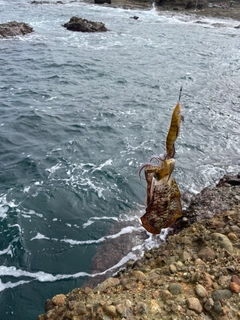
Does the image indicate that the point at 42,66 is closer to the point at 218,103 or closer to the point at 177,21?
the point at 218,103

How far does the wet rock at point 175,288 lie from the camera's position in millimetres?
4199

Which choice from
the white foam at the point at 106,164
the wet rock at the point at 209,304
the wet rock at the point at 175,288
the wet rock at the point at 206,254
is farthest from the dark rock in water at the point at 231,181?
the wet rock at the point at 209,304

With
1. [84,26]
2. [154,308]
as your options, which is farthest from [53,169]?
[84,26]

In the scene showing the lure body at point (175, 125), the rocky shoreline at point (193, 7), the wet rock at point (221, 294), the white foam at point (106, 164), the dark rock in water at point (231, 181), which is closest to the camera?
the lure body at point (175, 125)

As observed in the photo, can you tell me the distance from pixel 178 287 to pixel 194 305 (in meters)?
0.38

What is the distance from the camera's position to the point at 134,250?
23.4ft

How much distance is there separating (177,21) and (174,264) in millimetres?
43153

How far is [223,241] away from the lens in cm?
517

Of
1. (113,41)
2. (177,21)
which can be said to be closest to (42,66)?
(113,41)

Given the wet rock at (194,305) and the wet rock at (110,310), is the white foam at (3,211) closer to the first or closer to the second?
the wet rock at (110,310)

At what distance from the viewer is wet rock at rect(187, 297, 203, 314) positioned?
3.87 metres

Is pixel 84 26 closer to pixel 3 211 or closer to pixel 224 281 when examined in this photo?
pixel 3 211

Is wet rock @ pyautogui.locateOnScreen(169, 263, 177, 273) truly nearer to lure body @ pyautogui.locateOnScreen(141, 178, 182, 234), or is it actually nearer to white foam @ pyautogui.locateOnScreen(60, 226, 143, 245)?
lure body @ pyautogui.locateOnScreen(141, 178, 182, 234)

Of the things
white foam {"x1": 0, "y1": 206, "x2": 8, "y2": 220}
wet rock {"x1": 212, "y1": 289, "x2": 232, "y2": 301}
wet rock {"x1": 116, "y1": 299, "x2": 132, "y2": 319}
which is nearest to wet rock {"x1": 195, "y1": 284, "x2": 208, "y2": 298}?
wet rock {"x1": 212, "y1": 289, "x2": 232, "y2": 301}
